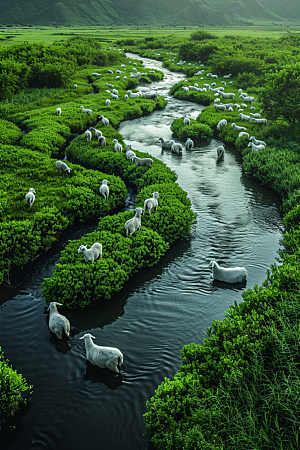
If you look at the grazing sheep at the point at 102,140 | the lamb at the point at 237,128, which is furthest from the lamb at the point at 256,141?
the grazing sheep at the point at 102,140

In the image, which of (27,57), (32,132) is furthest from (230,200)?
(27,57)

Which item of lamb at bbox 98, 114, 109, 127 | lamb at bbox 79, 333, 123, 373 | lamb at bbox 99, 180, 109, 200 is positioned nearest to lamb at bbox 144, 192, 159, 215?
lamb at bbox 99, 180, 109, 200

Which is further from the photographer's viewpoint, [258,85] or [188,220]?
[258,85]

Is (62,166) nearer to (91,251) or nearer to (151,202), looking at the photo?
(151,202)

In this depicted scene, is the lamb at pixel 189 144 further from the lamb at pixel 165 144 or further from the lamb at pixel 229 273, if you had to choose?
the lamb at pixel 229 273

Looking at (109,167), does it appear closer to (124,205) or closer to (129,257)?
(124,205)

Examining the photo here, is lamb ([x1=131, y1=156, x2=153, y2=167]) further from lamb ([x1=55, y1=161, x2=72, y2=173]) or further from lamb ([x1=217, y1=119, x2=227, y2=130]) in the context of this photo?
lamb ([x1=217, y1=119, x2=227, y2=130])
